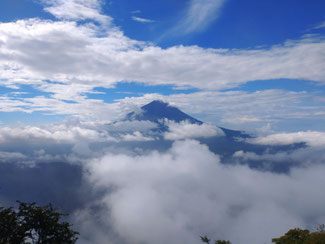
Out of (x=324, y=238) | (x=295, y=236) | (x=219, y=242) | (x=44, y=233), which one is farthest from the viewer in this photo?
(x=295, y=236)

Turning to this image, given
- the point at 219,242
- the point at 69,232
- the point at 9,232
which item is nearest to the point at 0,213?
the point at 9,232

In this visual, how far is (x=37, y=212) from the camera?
3703 centimetres

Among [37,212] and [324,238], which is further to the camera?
[37,212]

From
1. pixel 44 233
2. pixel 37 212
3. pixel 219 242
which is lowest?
pixel 219 242

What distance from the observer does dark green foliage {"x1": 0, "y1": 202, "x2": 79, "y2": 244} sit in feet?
112

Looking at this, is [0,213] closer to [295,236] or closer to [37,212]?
[37,212]

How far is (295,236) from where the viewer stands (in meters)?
46.4

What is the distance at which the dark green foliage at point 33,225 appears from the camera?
34.0 metres

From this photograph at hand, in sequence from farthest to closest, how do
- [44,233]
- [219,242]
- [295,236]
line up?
[295,236], [219,242], [44,233]

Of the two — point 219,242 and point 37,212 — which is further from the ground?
point 37,212

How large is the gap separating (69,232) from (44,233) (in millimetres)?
3962

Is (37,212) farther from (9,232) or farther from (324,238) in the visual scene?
(324,238)

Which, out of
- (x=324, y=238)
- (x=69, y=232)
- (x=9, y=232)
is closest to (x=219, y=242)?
(x=324, y=238)

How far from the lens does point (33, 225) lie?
36.5 m
